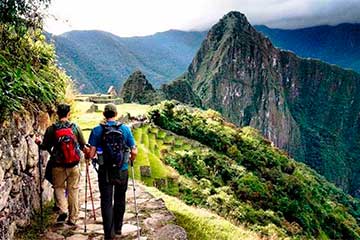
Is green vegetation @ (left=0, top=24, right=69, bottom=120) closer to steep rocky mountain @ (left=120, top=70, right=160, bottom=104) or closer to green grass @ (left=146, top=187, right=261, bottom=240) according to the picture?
green grass @ (left=146, top=187, right=261, bottom=240)

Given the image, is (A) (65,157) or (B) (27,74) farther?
(B) (27,74)

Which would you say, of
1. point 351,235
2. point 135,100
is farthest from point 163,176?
point 135,100

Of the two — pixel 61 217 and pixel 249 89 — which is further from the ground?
pixel 61 217

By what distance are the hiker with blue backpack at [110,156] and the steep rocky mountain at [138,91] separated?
228 feet

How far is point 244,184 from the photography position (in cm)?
2383

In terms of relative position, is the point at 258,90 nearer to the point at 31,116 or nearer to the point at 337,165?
the point at 337,165

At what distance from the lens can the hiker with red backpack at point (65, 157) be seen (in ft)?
21.0

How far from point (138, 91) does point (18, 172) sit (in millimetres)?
76125

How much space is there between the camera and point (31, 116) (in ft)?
22.3

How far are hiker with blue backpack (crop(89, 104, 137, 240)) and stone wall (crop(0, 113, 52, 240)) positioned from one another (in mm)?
939

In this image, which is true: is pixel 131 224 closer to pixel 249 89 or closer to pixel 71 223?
pixel 71 223

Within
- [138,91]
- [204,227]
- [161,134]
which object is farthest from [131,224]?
[138,91]

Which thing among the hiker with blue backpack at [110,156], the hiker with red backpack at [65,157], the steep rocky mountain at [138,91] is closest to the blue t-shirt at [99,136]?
the hiker with blue backpack at [110,156]

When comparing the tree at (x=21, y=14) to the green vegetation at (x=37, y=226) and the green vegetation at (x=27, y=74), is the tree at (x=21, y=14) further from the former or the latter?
the green vegetation at (x=37, y=226)
